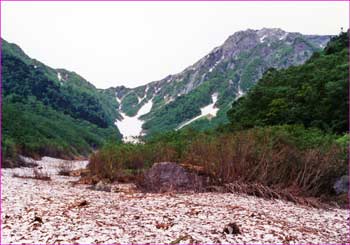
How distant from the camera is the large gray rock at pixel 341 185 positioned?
17902 millimetres

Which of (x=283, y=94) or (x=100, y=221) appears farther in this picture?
(x=283, y=94)

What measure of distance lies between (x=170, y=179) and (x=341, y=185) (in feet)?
24.1

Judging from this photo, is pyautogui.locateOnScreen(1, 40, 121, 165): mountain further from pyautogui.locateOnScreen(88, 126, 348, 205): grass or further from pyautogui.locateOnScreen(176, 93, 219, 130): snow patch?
pyautogui.locateOnScreen(176, 93, 219, 130): snow patch

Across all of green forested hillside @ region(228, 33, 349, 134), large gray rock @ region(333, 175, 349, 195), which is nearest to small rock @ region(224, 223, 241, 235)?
large gray rock @ region(333, 175, 349, 195)

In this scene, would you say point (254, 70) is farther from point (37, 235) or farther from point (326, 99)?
point (37, 235)

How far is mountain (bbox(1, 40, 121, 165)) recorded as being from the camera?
6041 centimetres

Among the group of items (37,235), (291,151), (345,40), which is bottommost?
(37,235)

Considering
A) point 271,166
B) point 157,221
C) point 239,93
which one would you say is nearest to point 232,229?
point 157,221

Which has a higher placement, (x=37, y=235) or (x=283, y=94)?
(x=283, y=94)

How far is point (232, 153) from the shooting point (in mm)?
18469

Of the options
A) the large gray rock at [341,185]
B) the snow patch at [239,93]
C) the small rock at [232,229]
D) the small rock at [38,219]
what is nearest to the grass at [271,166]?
the large gray rock at [341,185]

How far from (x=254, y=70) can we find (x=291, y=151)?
171m

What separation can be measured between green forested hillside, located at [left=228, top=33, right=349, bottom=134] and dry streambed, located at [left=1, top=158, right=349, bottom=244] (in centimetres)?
1892

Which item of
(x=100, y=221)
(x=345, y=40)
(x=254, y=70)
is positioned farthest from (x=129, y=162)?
(x=254, y=70)
